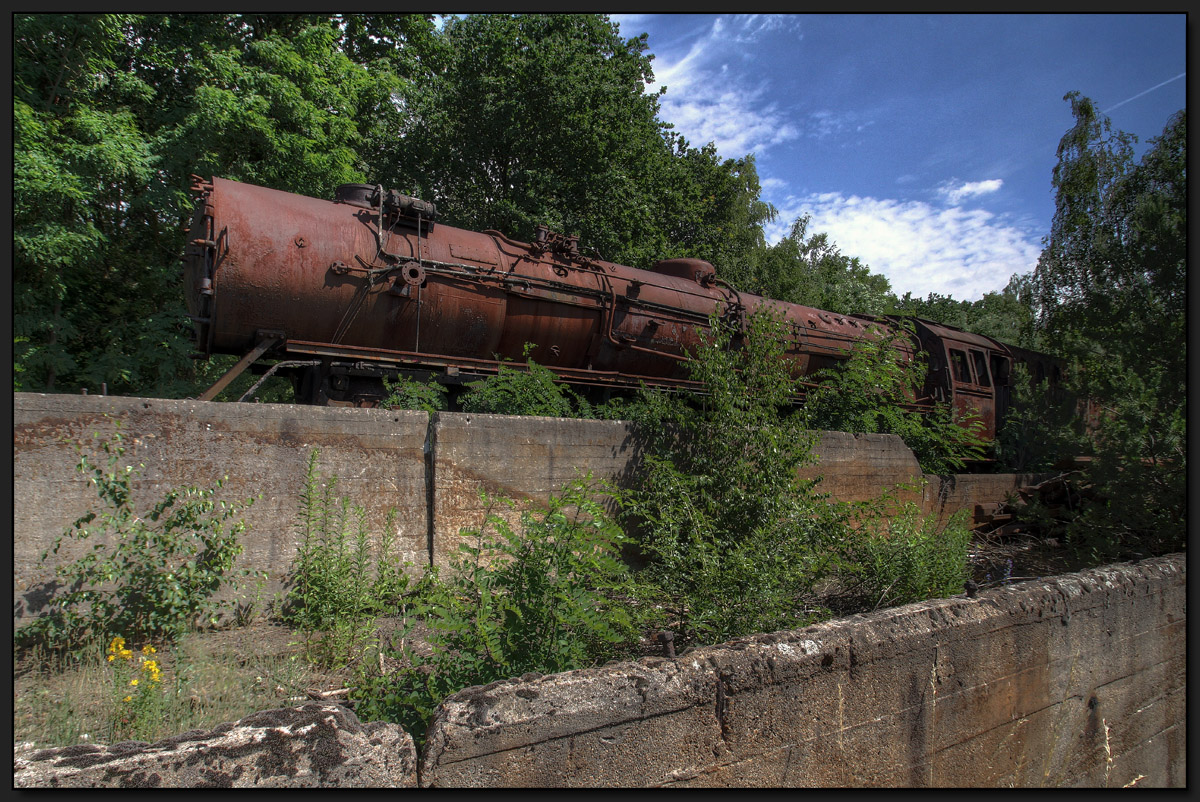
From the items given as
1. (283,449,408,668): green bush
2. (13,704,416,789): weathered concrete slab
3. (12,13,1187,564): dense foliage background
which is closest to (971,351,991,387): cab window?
(12,13,1187,564): dense foliage background

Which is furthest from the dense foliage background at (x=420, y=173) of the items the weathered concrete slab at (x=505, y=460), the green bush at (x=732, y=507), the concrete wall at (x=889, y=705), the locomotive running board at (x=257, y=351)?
the concrete wall at (x=889, y=705)

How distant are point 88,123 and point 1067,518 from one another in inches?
594

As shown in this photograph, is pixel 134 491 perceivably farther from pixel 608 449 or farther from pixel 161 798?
pixel 608 449

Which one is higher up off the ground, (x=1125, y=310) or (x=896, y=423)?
(x=1125, y=310)

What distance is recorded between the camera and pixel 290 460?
4.42 m

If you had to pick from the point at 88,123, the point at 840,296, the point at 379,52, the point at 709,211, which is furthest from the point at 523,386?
the point at 840,296

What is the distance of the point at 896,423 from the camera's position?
333 inches

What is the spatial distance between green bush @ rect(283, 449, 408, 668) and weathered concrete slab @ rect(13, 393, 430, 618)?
11cm

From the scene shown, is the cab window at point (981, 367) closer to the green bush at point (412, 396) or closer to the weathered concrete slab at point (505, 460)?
the weathered concrete slab at point (505, 460)

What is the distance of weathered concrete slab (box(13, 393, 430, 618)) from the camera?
144 inches

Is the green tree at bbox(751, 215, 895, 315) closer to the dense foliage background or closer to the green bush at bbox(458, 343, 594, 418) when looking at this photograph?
the dense foliage background

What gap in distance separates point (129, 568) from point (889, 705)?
398 centimetres

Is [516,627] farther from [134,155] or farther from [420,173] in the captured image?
[420,173]

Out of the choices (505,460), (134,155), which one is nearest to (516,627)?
(505,460)
